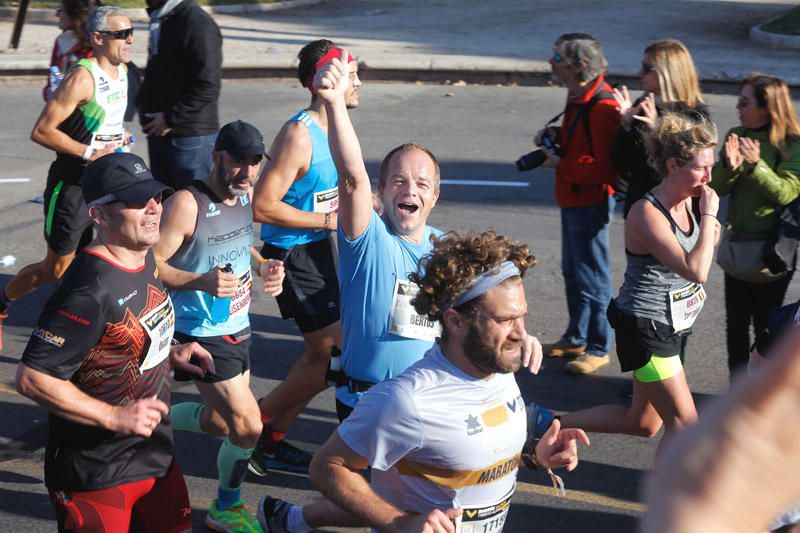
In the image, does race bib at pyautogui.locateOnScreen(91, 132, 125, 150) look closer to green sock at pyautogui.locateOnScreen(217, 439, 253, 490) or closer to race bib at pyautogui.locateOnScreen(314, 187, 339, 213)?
race bib at pyautogui.locateOnScreen(314, 187, 339, 213)

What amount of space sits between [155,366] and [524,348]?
1336mm

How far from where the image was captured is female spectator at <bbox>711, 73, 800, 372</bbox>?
18.6ft

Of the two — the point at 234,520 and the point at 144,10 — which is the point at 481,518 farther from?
the point at 144,10

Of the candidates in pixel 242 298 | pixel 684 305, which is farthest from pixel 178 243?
pixel 684 305

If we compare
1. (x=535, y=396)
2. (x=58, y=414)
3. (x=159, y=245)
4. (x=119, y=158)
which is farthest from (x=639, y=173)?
(x=58, y=414)

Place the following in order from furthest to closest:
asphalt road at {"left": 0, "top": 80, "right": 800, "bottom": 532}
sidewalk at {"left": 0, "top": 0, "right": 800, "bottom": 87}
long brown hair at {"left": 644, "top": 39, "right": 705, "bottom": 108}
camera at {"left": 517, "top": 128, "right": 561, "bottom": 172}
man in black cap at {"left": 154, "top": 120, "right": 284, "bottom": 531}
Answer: sidewalk at {"left": 0, "top": 0, "right": 800, "bottom": 87}, camera at {"left": 517, "top": 128, "right": 561, "bottom": 172}, long brown hair at {"left": 644, "top": 39, "right": 705, "bottom": 108}, asphalt road at {"left": 0, "top": 80, "right": 800, "bottom": 532}, man in black cap at {"left": 154, "top": 120, "right": 284, "bottom": 531}

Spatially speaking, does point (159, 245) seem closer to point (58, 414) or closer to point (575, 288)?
point (58, 414)

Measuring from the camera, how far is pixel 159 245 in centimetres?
460

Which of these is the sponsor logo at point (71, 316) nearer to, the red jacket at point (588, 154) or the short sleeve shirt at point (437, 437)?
the short sleeve shirt at point (437, 437)

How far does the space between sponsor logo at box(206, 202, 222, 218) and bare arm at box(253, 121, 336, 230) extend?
0.60 metres

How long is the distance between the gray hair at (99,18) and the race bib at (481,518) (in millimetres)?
4763

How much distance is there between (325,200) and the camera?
5.63 m

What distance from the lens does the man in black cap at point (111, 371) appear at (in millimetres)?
3500

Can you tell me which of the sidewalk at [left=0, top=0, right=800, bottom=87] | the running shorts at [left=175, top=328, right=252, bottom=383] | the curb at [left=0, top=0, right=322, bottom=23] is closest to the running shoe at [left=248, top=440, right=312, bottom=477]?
the running shorts at [left=175, top=328, right=252, bottom=383]
